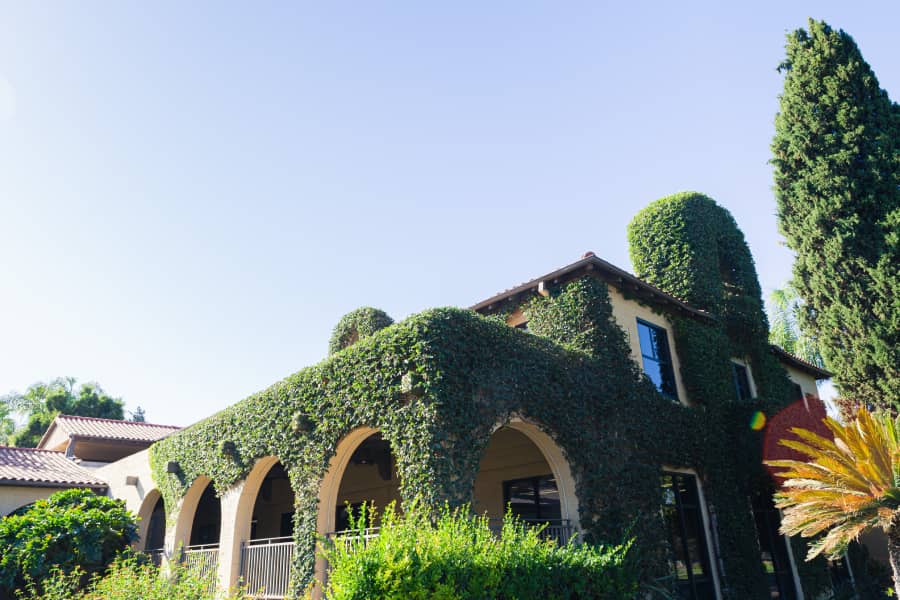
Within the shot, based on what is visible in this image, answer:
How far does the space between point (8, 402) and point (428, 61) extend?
51519 millimetres

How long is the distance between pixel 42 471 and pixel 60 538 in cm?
713

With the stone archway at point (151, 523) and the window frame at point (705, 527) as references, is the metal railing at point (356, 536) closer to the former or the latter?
the window frame at point (705, 527)

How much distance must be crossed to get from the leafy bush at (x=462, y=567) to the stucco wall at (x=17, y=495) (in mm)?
15973

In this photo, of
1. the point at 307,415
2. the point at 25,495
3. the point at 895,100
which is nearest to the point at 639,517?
the point at 307,415

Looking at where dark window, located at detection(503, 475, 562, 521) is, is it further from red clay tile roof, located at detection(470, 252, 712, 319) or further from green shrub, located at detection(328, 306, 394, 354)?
green shrub, located at detection(328, 306, 394, 354)

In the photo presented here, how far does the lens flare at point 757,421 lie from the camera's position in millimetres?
15408

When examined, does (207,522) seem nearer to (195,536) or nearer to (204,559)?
(195,536)

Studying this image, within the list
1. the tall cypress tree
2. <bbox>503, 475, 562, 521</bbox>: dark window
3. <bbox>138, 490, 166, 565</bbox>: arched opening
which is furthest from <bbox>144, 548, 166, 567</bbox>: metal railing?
the tall cypress tree

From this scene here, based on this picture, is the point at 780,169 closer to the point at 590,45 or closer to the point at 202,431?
the point at 590,45

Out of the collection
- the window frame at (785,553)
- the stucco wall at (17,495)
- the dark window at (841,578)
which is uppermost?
the stucco wall at (17,495)

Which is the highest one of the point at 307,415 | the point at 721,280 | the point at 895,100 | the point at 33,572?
the point at 895,100

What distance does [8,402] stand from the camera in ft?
157

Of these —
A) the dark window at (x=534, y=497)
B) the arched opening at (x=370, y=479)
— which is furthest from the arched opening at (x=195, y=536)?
the dark window at (x=534, y=497)

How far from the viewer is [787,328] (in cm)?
3494
